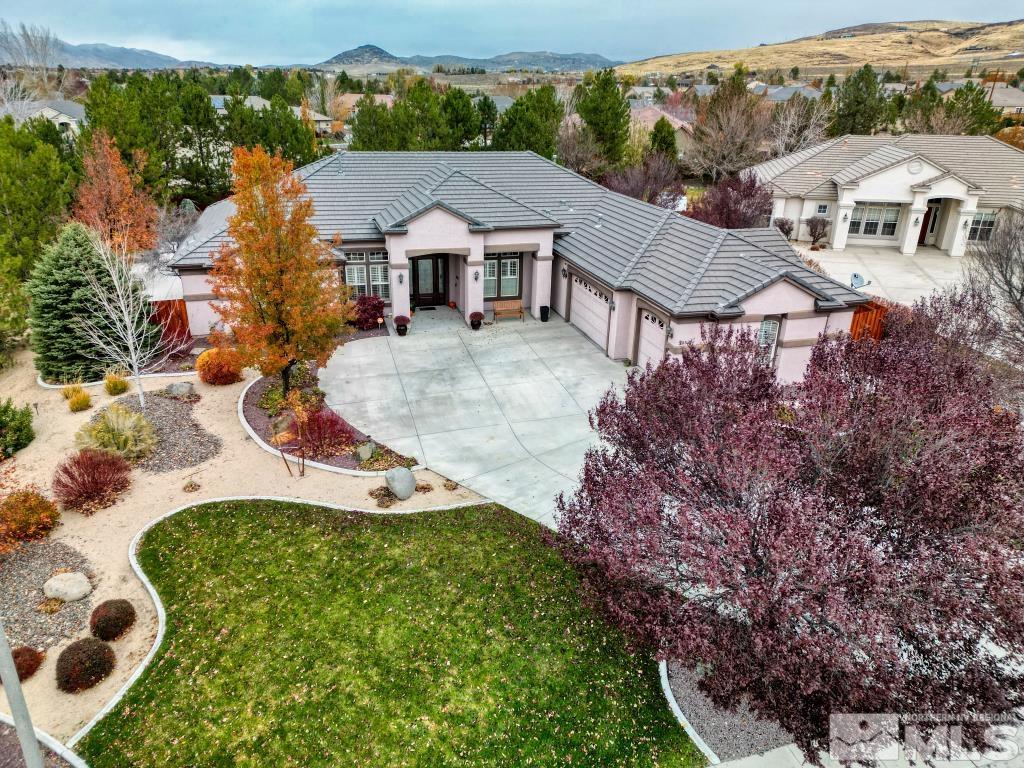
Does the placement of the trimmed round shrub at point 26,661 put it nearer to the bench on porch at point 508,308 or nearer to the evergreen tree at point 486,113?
the bench on porch at point 508,308

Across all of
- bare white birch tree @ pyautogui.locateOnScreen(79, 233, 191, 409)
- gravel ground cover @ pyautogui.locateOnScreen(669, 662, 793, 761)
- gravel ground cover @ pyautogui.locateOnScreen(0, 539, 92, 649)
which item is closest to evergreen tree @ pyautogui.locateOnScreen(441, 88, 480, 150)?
bare white birch tree @ pyautogui.locateOnScreen(79, 233, 191, 409)

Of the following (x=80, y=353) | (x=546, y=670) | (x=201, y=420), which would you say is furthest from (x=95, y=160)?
(x=546, y=670)

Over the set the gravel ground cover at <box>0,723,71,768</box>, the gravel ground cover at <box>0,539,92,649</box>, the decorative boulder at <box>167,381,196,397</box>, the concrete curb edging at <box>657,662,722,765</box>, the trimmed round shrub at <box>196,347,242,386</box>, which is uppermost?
the trimmed round shrub at <box>196,347,242,386</box>

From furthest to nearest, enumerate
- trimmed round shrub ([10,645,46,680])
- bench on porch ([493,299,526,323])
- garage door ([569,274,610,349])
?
bench on porch ([493,299,526,323]), garage door ([569,274,610,349]), trimmed round shrub ([10,645,46,680])

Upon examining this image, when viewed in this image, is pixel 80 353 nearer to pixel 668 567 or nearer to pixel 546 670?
pixel 546 670

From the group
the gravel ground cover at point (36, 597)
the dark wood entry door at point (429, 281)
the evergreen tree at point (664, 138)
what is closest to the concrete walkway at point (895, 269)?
the evergreen tree at point (664, 138)

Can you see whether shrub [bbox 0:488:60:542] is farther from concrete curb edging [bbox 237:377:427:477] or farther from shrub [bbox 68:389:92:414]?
shrub [bbox 68:389:92:414]
